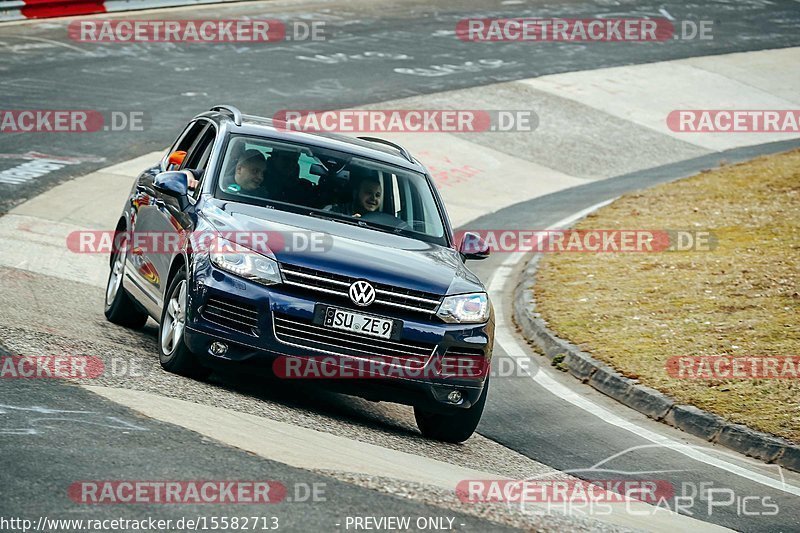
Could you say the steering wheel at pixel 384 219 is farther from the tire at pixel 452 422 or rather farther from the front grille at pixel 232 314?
the front grille at pixel 232 314

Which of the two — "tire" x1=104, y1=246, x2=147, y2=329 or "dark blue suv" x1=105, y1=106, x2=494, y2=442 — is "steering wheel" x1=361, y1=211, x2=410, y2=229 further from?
"tire" x1=104, y1=246, x2=147, y2=329

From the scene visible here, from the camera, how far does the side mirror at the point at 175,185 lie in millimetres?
8570

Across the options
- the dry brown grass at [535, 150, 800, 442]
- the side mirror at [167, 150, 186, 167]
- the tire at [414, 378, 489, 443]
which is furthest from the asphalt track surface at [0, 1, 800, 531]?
the side mirror at [167, 150, 186, 167]

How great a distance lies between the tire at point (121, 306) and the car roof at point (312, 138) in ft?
4.89

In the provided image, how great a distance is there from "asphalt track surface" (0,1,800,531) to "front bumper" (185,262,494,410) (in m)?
0.90

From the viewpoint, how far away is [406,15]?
3244 centimetres

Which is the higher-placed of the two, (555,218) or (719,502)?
(719,502)

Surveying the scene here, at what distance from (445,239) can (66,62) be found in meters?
16.5

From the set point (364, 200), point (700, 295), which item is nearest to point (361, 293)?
point (364, 200)

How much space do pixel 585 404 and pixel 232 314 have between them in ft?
12.0

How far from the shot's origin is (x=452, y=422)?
8.20 m

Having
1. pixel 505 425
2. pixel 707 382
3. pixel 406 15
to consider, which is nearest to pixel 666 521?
pixel 505 425

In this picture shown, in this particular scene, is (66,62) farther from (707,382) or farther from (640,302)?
(707,382)

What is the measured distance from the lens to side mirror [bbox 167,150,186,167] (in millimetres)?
10094
